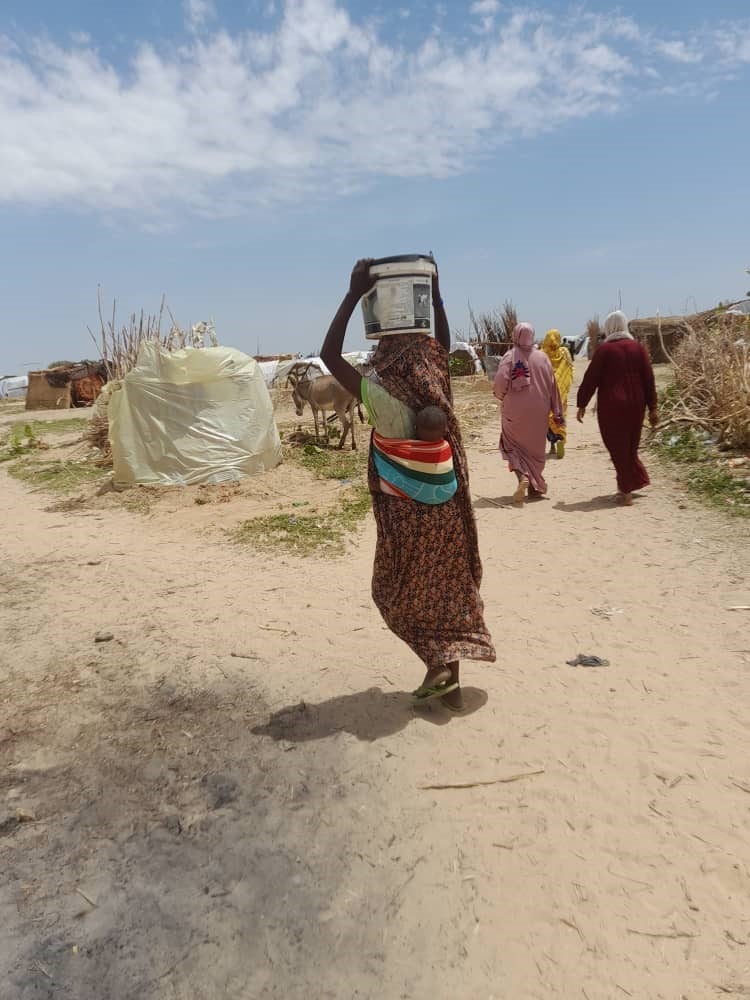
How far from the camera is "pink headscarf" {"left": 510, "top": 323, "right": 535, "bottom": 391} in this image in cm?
632

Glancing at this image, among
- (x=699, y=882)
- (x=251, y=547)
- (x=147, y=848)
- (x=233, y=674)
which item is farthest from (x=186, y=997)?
(x=251, y=547)

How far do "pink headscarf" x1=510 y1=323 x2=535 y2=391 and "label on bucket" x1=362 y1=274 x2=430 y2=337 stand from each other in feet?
13.1

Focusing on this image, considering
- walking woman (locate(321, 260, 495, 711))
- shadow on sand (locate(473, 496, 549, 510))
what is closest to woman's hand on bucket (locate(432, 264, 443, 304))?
walking woman (locate(321, 260, 495, 711))

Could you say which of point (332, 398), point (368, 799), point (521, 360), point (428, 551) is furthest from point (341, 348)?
point (332, 398)

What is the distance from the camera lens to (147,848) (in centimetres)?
225

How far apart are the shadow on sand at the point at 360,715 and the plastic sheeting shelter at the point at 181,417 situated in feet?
16.8

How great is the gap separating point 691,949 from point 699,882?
241 millimetres

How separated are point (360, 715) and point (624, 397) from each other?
14.0 feet

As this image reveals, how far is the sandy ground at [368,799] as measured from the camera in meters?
1.83

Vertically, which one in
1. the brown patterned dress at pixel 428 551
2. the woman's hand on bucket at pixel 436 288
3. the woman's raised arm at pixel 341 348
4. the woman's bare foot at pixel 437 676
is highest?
the woman's hand on bucket at pixel 436 288

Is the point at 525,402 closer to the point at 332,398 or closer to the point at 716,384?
the point at 716,384

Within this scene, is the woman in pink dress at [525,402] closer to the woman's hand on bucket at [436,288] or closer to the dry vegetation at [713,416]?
the dry vegetation at [713,416]

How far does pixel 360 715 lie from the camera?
2.98 m

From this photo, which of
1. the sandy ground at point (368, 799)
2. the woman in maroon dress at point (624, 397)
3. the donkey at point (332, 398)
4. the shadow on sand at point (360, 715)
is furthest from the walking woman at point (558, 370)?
the shadow on sand at point (360, 715)
